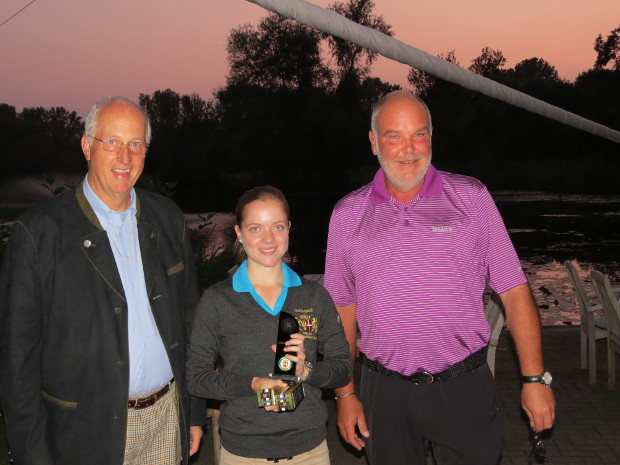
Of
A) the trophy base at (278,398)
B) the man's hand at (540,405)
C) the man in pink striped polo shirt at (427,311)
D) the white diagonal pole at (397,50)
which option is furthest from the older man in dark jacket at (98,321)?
the man's hand at (540,405)

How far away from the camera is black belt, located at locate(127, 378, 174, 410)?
2977mm

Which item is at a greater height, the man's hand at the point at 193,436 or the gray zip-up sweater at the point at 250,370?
the gray zip-up sweater at the point at 250,370

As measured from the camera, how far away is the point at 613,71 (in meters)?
53.2

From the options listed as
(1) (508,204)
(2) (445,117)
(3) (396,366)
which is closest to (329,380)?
(3) (396,366)

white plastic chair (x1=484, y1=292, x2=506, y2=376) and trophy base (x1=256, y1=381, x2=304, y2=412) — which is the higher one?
trophy base (x1=256, y1=381, x2=304, y2=412)

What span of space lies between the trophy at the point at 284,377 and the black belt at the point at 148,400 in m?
0.59

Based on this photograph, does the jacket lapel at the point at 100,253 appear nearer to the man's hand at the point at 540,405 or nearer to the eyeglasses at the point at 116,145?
the eyeglasses at the point at 116,145

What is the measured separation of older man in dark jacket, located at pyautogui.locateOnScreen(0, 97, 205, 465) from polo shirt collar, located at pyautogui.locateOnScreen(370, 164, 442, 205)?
1.02 meters

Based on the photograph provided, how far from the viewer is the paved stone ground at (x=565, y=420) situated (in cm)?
527

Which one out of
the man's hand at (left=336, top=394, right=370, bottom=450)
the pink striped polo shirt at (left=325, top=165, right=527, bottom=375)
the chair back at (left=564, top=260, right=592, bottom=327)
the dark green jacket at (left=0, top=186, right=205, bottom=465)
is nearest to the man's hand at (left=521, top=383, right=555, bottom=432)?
the pink striped polo shirt at (left=325, top=165, right=527, bottom=375)

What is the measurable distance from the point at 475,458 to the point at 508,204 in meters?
32.8

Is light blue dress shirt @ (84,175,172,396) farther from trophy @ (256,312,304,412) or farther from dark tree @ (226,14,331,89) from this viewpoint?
dark tree @ (226,14,331,89)

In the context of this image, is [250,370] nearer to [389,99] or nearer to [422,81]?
[389,99]

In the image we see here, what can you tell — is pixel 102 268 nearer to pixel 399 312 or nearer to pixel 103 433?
pixel 103 433
